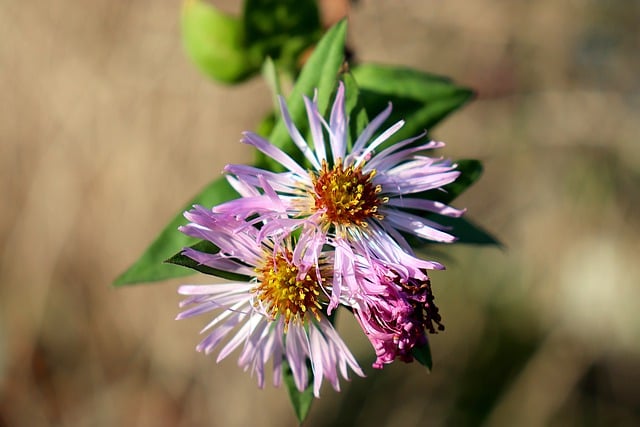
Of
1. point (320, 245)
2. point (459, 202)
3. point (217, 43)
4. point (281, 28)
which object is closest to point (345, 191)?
point (320, 245)

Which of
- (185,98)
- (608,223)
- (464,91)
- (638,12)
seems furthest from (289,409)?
(638,12)

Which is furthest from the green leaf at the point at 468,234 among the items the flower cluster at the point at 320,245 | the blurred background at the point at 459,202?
the blurred background at the point at 459,202

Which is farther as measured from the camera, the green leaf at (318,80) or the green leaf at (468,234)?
the green leaf at (468,234)

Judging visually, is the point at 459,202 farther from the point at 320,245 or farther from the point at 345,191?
the point at 320,245

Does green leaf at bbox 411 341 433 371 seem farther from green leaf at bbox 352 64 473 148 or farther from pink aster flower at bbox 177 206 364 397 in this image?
green leaf at bbox 352 64 473 148

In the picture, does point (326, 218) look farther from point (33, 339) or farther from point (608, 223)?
point (33, 339)

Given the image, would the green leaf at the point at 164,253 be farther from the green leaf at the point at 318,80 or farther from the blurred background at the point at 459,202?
the blurred background at the point at 459,202
